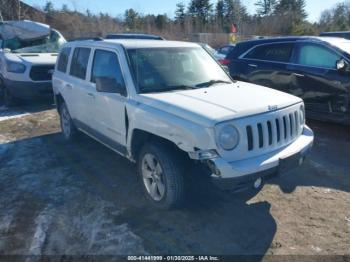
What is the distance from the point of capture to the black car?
665cm

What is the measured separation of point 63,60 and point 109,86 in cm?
258

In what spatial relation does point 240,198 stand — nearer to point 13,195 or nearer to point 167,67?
point 167,67

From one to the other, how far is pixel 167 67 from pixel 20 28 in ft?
24.7

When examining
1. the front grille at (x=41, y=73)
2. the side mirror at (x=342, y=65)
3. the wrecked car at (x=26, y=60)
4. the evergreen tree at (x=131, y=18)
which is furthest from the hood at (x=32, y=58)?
the evergreen tree at (x=131, y=18)

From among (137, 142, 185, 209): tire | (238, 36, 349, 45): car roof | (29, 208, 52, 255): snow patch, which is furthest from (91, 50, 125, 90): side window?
(238, 36, 349, 45): car roof

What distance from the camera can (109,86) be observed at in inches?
177

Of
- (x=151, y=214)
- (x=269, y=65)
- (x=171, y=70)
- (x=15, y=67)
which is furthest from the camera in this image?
(x=15, y=67)

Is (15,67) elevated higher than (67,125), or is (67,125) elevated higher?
(15,67)

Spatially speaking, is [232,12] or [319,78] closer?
[319,78]

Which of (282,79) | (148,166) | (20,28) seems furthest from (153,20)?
(148,166)

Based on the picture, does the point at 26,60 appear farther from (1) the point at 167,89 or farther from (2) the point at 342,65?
(2) the point at 342,65

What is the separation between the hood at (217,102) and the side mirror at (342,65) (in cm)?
270

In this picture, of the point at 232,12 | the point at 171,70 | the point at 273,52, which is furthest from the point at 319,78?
the point at 232,12

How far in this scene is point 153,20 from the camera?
53906mm
